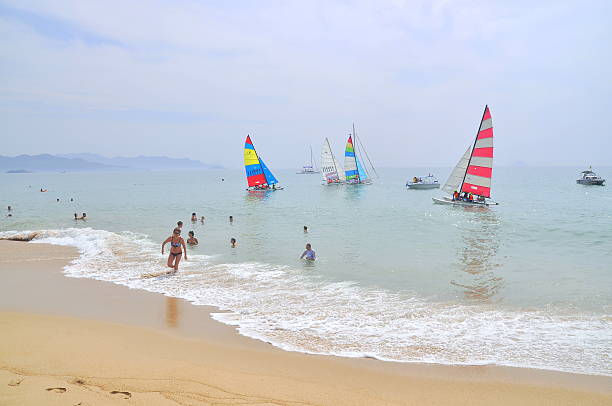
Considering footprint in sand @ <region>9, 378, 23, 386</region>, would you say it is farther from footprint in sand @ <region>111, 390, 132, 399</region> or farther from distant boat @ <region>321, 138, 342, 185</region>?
distant boat @ <region>321, 138, 342, 185</region>

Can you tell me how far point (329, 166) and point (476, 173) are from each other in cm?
3664

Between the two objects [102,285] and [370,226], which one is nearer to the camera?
[102,285]

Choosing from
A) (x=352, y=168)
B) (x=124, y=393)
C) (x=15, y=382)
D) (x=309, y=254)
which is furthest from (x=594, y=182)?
(x=15, y=382)

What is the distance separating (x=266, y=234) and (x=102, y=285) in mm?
12233

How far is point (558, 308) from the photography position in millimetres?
10102

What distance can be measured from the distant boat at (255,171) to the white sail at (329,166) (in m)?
10.7

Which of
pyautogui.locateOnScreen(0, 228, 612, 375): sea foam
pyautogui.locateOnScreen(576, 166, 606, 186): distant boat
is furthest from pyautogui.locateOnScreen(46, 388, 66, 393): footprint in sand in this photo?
pyautogui.locateOnScreen(576, 166, 606, 186): distant boat

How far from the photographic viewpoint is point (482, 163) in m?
33.2

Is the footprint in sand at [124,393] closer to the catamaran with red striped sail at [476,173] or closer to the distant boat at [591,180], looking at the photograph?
the catamaran with red striped sail at [476,173]

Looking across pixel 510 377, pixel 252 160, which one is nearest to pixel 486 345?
pixel 510 377

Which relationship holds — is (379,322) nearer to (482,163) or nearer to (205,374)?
(205,374)

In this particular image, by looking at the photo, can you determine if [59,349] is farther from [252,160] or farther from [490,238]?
[252,160]

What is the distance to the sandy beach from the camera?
5320 mm

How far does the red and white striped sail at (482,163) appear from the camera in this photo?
32125 mm
